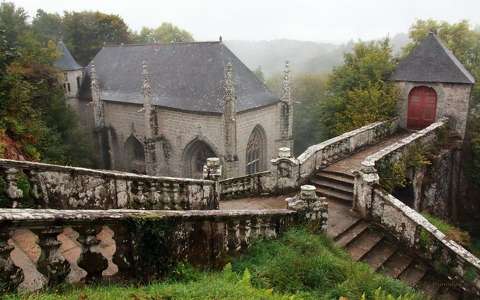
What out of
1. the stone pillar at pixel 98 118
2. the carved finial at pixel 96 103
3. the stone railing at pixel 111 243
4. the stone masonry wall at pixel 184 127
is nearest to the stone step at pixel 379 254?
the stone railing at pixel 111 243

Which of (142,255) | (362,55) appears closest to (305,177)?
(142,255)

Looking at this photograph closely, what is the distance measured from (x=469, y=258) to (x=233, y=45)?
7344 inches

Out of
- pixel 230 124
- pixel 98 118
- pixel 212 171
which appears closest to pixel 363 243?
pixel 212 171

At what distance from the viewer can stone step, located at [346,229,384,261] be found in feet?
32.2

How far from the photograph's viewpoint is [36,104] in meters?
23.1

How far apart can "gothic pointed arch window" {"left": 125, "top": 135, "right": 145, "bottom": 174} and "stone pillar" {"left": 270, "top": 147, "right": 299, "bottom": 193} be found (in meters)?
15.9

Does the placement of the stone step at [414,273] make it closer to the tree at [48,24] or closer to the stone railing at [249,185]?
the stone railing at [249,185]

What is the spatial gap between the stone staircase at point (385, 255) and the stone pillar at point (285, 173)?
1.78m

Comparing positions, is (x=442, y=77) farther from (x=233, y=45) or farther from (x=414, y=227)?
(x=233, y=45)

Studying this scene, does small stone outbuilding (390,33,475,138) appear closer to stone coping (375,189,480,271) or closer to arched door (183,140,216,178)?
arched door (183,140,216,178)

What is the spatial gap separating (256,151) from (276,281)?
17372mm

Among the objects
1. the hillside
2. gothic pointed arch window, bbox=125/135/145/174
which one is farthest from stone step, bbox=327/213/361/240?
the hillside

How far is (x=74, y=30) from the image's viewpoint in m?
39.7

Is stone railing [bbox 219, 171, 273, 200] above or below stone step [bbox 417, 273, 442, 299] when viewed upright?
above
